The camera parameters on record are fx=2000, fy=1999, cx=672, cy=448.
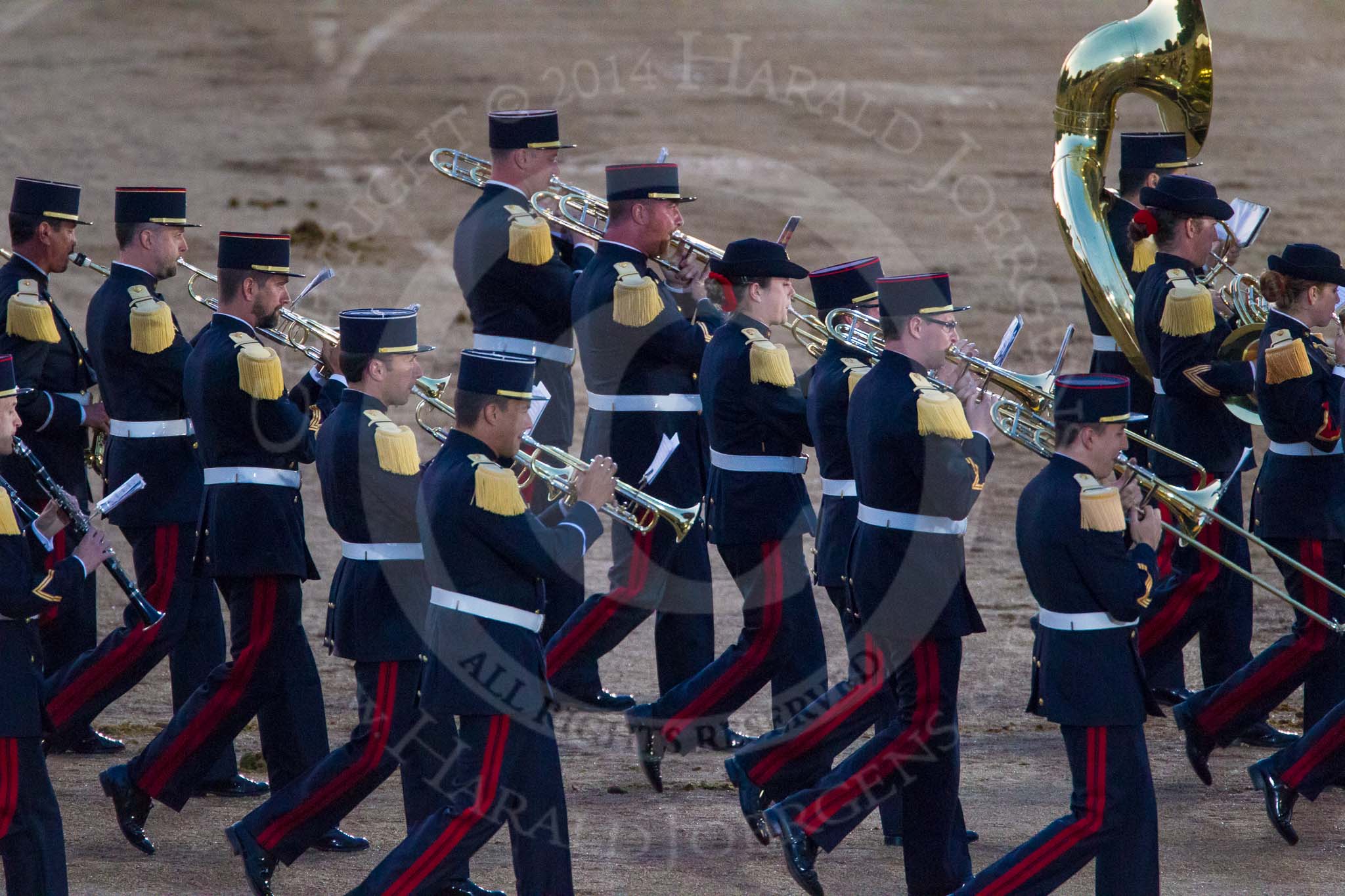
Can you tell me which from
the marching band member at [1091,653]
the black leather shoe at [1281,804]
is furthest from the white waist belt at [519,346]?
the black leather shoe at [1281,804]

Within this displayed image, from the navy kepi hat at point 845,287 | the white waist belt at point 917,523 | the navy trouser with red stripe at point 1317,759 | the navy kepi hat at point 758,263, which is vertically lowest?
the navy trouser with red stripe at point 1317,759

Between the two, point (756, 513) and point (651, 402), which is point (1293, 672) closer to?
point (756, 513)

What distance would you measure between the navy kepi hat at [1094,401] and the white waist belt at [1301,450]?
5.07 ft

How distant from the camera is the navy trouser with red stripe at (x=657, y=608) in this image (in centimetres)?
695

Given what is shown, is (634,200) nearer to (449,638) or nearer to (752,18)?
(449,638)

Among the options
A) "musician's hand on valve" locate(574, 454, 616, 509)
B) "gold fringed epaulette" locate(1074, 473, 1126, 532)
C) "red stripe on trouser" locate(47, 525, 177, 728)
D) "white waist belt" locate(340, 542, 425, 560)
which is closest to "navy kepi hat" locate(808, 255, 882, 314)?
"musician's hand on valve" locate(574, 454, 616, 509)

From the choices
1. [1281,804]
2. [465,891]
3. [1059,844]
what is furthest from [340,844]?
[1281,804]

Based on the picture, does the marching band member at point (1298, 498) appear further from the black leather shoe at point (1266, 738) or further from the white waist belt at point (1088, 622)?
the white waist belt at point (1088, 622)

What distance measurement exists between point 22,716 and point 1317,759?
371 centimetres

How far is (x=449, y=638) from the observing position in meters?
5.14


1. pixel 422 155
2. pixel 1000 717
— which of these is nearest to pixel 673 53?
pixel 422 155

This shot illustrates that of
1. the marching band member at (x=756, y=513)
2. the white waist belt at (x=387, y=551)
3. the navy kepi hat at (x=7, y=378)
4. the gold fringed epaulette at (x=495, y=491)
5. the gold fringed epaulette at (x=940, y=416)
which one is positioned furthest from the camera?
the marching band member at (x=756, y=513)

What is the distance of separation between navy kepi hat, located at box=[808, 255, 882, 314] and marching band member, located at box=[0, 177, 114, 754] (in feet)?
8.39

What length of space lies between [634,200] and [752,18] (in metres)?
13.9
